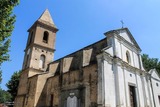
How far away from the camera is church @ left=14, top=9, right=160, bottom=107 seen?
1483cm

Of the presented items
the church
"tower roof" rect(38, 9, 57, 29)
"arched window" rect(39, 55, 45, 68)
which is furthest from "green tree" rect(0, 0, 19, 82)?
"tower roof" rect(38, 9, 57, 29)

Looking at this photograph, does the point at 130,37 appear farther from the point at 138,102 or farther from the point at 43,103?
the point at 43,103

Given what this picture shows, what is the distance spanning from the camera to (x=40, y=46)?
80.2 feet

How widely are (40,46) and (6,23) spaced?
→ 619 inches

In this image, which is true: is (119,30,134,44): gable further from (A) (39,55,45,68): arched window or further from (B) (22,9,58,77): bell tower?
(A) (39,55,45,68): arched window

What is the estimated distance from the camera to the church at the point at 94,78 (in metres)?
14.8

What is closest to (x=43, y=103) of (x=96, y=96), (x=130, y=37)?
(x=96, y=96)

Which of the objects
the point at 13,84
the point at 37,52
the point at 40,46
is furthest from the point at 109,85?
the point at 13,84

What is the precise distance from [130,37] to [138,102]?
24.4ft

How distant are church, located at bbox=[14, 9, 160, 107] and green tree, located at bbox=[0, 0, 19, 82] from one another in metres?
7.78

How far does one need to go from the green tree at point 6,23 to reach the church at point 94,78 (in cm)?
778

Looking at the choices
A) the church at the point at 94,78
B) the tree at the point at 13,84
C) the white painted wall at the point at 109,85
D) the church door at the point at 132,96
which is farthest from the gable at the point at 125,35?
the tree at the point at 13,84

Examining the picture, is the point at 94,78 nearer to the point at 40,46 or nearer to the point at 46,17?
the point at 40,46

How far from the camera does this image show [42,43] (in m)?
25.0
